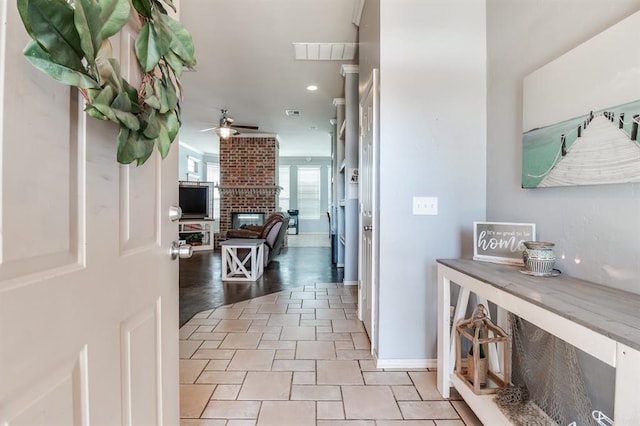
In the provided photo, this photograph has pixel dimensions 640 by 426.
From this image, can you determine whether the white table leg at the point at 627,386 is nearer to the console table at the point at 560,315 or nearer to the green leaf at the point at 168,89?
the console table at the point at 560,315

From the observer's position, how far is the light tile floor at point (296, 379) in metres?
1.59

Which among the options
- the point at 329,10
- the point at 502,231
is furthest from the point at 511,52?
the point at 329,10

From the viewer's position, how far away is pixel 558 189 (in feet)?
4.69

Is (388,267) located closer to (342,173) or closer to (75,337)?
(75,337)

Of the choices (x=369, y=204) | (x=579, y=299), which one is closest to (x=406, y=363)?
(x=369, y=204)

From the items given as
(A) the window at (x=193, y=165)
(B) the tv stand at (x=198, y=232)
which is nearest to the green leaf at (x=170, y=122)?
(B) the tv stand at (x=198, y=232)

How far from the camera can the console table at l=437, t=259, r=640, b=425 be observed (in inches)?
29.0

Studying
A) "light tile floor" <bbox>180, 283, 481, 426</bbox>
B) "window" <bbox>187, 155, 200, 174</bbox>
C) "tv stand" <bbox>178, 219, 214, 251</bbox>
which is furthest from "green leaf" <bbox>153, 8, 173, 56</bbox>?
"window" <bbox>187, 155, 200, 174</bbox>

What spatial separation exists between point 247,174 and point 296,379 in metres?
6.51

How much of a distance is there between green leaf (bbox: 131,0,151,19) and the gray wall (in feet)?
4.89

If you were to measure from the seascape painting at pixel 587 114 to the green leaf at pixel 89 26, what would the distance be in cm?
153

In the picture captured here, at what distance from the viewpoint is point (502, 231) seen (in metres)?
1.65

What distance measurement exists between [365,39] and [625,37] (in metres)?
2.03

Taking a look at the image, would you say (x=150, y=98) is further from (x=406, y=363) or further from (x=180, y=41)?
(x=406, y=363)
